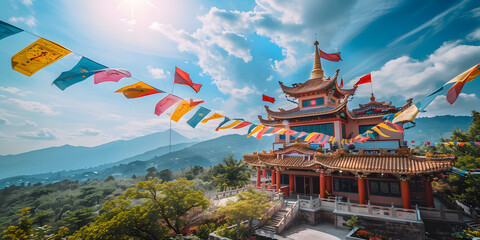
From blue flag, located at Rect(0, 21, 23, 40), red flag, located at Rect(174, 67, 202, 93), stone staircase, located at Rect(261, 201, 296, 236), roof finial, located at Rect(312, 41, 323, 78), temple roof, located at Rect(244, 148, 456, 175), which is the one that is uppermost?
roof finial, located at Rect(312, 41, 323, 78)

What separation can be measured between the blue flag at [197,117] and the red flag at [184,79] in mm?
1206

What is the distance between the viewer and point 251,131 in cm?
1205

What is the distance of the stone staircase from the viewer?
12372 millimetres

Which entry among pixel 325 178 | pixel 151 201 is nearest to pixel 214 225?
pixel 151 201

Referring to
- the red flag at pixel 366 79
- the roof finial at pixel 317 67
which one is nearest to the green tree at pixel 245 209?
the red flag at pixel 366 79

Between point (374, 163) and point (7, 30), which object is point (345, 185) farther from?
point (7, 30)

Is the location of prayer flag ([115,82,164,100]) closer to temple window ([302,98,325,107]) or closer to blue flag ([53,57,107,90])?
blue flag ([53,57,107,90])

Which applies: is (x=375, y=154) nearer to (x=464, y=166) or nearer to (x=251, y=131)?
(x=251, y=131)

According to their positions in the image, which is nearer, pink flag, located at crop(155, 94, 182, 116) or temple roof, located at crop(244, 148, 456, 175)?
pink flag, located at crop(155, 94, 182, 116)

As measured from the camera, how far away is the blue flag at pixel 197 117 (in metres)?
10.1

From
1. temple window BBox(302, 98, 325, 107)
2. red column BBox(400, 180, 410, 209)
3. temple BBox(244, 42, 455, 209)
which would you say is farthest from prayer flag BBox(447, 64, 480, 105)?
temple window BBox(302, 98, 325, 107)

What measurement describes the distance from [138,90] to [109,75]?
110 centimetres

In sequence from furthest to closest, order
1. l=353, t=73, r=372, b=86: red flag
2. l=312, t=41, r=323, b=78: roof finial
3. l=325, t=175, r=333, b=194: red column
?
l=312, t=41, r=323, b=78: roof finial → l=353, t=73, r=372, b=86: red flag → l=325, t=175, r=333, b=194: red column

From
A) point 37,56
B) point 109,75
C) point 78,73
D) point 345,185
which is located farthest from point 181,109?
point 345,185
